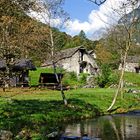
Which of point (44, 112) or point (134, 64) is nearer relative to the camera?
point (44, 112)

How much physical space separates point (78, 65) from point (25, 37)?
162 ft

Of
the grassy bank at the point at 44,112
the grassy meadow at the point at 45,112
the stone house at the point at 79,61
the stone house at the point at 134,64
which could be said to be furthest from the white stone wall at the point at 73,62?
the grassy bank at the point at 44,112

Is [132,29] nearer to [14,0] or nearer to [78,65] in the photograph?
[14,0]

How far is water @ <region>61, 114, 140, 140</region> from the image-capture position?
2883 cm

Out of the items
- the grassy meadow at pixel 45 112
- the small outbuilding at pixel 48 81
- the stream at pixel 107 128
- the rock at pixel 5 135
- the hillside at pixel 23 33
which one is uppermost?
the hillside at pixel 23 33

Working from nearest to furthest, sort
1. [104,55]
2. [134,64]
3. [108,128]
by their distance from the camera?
[108,128] → [104,55] → [134,64]

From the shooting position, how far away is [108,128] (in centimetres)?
3284

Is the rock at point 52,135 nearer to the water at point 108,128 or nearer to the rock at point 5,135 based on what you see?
the water at point 108,128

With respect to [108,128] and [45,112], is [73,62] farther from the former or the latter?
[108,128]

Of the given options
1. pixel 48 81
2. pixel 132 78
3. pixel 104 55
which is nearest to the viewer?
pixel 48 81

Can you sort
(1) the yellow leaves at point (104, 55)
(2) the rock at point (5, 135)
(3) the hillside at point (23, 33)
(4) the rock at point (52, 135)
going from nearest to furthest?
(3) the hillside at point (23, 33) → (2) the rock at point (5, 135) → (4) the rock at point (52, 135) → (1) the yellow leaves at point (104, 55)

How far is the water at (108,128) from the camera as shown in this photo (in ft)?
94.6

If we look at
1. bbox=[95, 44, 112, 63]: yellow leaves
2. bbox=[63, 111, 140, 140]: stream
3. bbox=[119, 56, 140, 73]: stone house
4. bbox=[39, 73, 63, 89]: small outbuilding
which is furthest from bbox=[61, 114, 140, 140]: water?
bbox=[119, 56, 140, 73]: stone house

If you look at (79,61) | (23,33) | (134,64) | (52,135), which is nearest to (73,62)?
(79,61)
